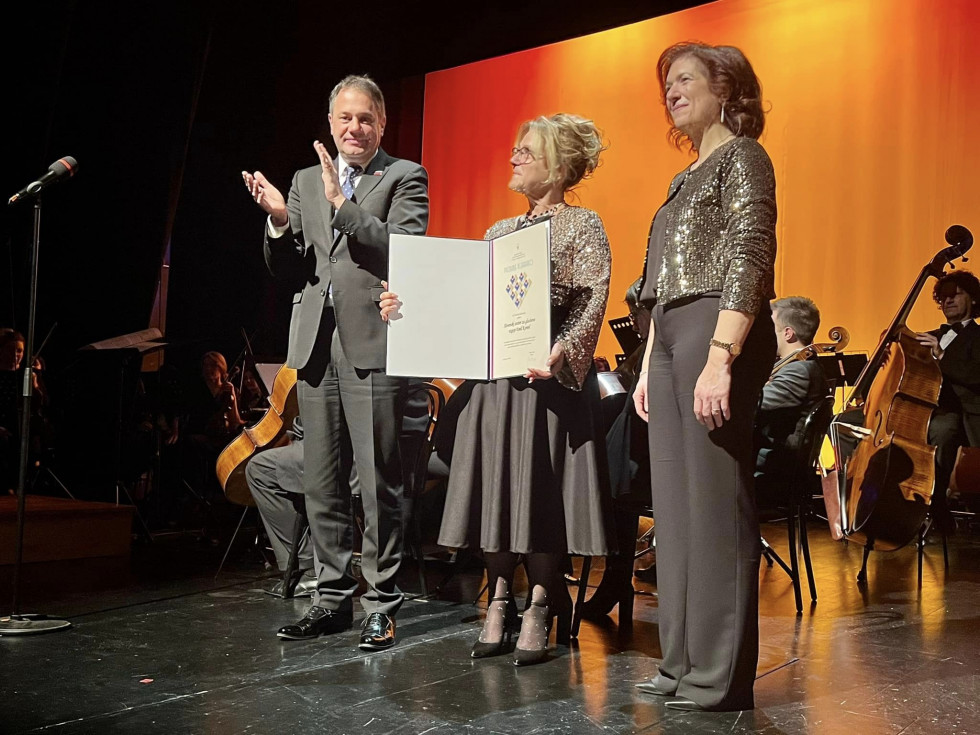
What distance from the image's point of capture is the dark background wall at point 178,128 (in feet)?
19.7

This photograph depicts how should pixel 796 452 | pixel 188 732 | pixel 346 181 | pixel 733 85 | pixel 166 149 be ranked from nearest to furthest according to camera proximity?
pixel 188 732 < pixel 733 85 < pixel 346 181 < pixel 796 452 < pixel 166 149

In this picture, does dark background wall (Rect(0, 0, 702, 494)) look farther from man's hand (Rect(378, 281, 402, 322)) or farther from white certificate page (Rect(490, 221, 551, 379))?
white certificate page (Rect(490, 221, 551, 379))

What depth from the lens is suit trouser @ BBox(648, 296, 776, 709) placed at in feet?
6.98

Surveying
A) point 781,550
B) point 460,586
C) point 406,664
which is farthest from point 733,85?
point 781,550

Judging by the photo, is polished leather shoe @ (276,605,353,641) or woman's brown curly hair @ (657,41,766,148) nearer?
woman's brown curly hair @ (657,41,766,148)

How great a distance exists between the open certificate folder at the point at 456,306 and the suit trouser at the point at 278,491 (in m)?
1.27

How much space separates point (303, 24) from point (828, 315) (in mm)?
4483

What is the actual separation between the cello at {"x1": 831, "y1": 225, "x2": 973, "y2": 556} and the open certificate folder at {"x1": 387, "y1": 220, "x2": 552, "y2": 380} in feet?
6.29

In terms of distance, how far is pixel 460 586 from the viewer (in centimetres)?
395

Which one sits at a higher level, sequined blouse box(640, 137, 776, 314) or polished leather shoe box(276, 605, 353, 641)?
sequined blouse box(640, 137, 776, 314)

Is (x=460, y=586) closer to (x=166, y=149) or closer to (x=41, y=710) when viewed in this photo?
(x=41, y=710)

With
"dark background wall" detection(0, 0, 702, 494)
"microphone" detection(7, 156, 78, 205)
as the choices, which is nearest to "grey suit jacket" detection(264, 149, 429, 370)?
"microphone" detection(7, 156, 78, 205)

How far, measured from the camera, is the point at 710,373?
209 centimetres

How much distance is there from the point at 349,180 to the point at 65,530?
8.25 feet
